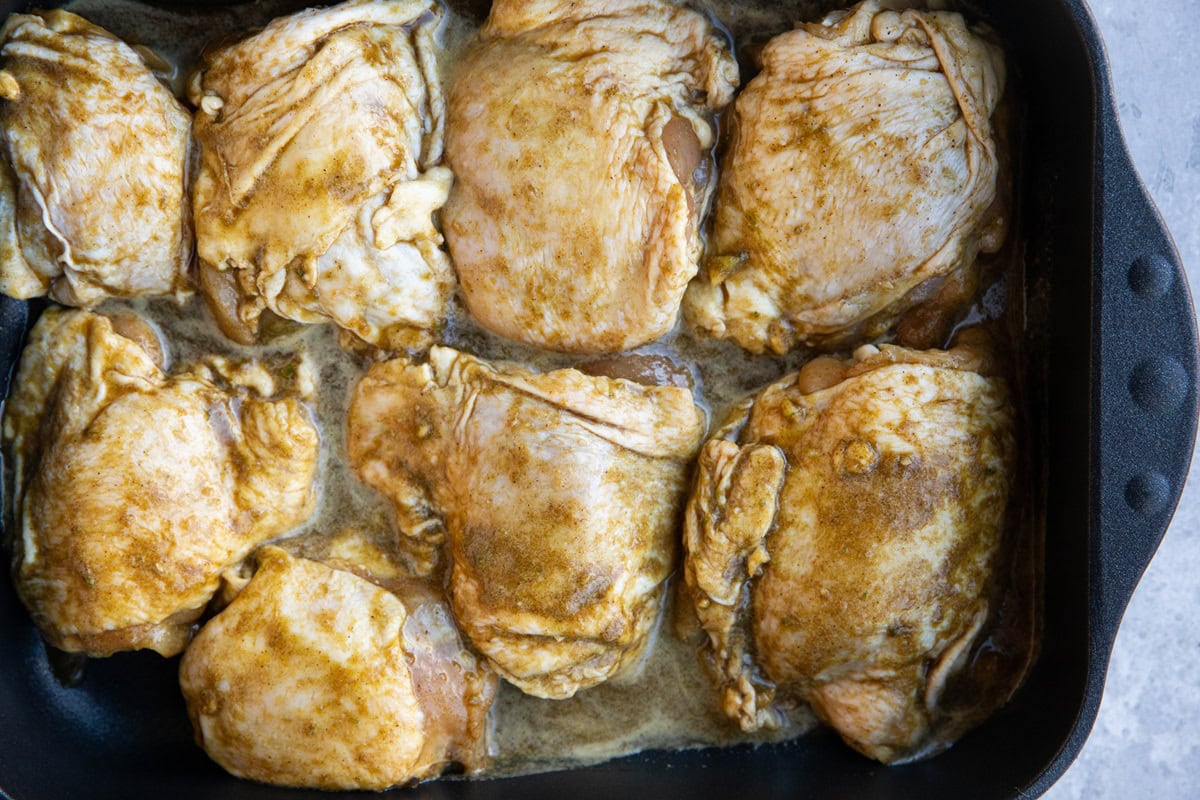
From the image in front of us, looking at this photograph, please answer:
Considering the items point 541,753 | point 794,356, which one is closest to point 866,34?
point 794,356

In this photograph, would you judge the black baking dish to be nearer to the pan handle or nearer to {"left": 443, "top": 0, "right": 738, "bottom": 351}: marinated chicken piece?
Answer: the pan handle

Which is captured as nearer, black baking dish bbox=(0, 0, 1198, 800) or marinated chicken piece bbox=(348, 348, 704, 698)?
black baking dish bbox=(0, 0, 1198, 800)

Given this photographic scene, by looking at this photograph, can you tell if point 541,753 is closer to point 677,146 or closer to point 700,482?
point 700,482

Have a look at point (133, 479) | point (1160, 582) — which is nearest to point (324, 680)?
point (133, 479)

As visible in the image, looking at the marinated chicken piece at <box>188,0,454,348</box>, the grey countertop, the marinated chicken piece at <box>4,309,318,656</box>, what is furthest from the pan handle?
the marinated chicken piece at <box>4,309,318,656</box>

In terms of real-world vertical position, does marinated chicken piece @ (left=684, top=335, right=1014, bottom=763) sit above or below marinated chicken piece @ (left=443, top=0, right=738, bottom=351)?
below

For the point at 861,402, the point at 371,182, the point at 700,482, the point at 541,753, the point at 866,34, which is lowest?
the point at 541,753

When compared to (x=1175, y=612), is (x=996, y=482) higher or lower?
higher
